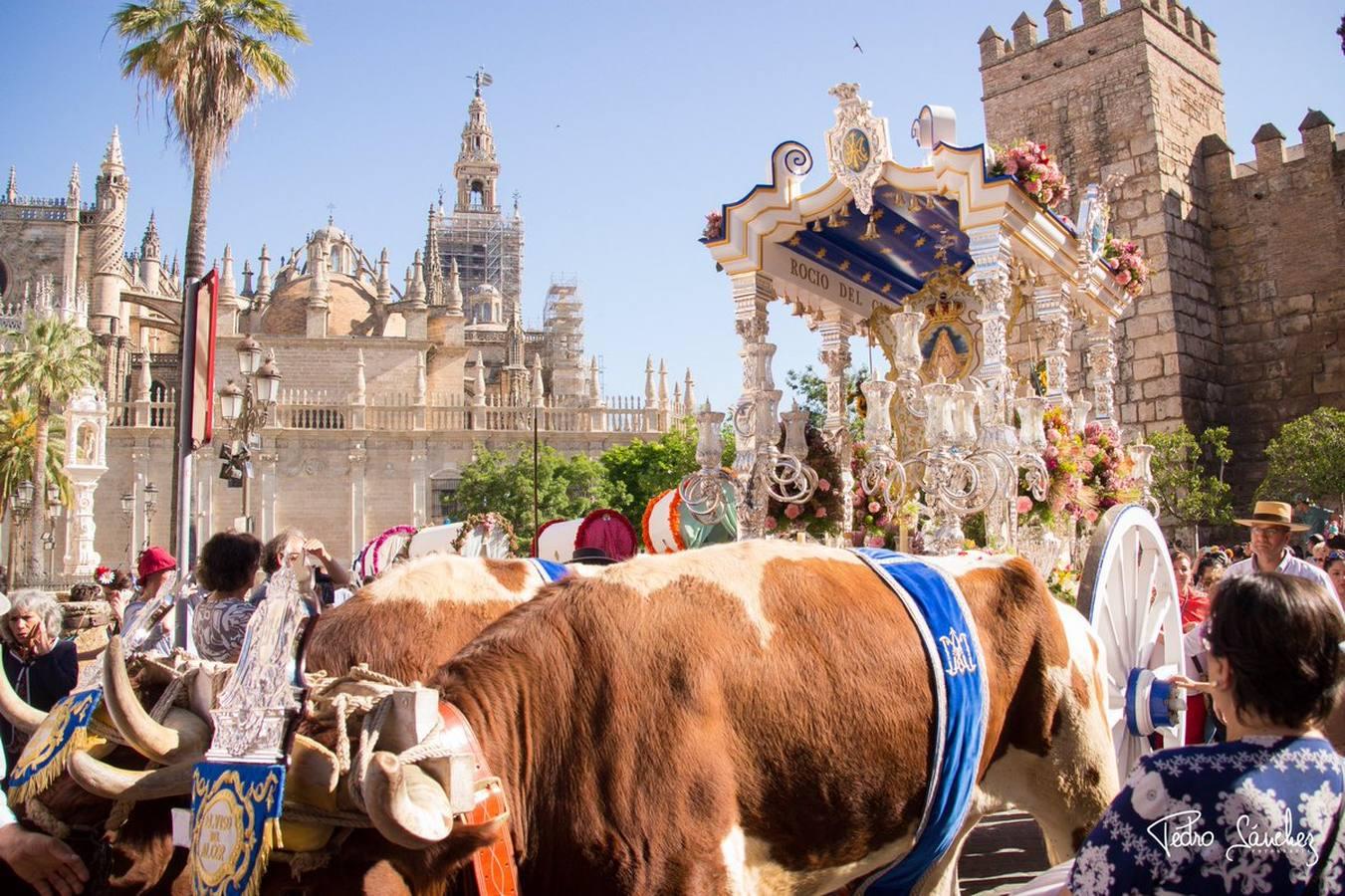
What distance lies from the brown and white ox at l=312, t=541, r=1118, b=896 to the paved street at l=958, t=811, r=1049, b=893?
2766 mm

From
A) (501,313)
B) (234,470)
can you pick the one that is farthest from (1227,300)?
(501,313)

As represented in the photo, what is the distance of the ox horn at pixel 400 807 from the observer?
220cm

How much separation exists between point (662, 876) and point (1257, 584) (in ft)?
5.08

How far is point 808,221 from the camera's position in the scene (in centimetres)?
1053

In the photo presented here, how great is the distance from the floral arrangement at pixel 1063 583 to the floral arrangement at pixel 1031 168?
10.5 ft

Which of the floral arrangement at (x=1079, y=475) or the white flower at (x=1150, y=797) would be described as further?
the floral arrangement at (x=1079, y=475)

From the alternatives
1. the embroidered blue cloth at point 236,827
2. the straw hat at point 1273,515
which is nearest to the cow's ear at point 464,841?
the embroidered blue cloth at point 236,827

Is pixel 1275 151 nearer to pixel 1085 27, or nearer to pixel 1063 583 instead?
pixel 1085 27

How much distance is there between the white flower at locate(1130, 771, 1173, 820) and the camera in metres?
2.15

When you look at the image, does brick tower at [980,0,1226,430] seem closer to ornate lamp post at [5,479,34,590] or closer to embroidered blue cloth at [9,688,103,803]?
embroidered blue cloth at [9,688,103,803]

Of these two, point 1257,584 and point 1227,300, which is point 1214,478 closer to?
point 1227,300

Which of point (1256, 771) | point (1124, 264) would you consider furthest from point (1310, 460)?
point (1256, 771)

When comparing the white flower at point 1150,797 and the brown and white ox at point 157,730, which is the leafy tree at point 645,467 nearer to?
the brown and white ox at point 157,730

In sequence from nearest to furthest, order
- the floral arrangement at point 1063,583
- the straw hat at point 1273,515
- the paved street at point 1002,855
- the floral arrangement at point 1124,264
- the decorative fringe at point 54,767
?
the decorative fringe at point 54,767 → the straw hat at point 1273,515 → the paved street at point 1002,855 → the floral arrangement at point 1063,583 → the floral arrangement at point 1124,264
